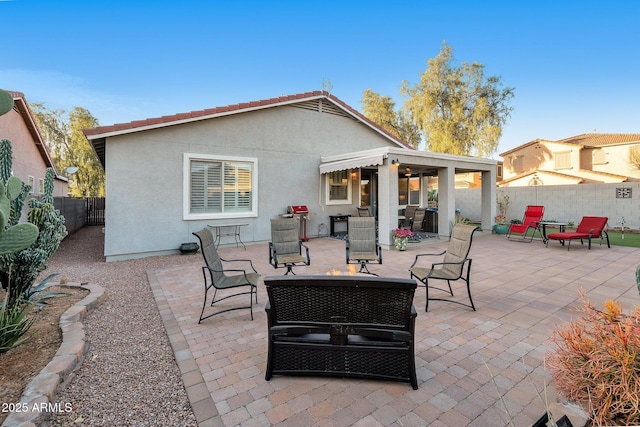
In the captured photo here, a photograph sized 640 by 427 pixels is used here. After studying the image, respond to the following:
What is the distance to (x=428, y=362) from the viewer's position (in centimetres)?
347

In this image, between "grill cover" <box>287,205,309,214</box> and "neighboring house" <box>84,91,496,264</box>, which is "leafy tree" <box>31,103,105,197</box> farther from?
"grill cover" <box>287,205,309,214</box>

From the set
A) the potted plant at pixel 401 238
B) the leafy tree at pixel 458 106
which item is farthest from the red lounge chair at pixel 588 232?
the leafy tree at pixel 458 106

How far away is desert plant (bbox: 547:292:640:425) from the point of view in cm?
217

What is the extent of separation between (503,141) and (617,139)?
1118cm

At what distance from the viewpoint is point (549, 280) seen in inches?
266

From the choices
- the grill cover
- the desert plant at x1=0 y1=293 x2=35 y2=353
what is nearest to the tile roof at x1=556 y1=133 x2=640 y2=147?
the grill cover

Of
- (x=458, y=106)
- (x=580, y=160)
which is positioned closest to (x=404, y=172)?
(x=458, y=106)

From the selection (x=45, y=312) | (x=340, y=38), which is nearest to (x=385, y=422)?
(x=45, y=312)

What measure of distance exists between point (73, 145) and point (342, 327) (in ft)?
108

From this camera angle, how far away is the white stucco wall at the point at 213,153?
9625mm

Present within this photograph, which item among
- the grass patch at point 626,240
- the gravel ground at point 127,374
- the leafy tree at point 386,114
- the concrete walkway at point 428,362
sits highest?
the leafy tree at point 386,114

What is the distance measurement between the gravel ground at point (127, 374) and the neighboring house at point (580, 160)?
1196 inches

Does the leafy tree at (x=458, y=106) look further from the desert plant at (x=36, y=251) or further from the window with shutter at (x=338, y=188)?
the desert plant at (x=36, y=251)

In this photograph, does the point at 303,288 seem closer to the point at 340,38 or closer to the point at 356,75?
the point at 340,38
